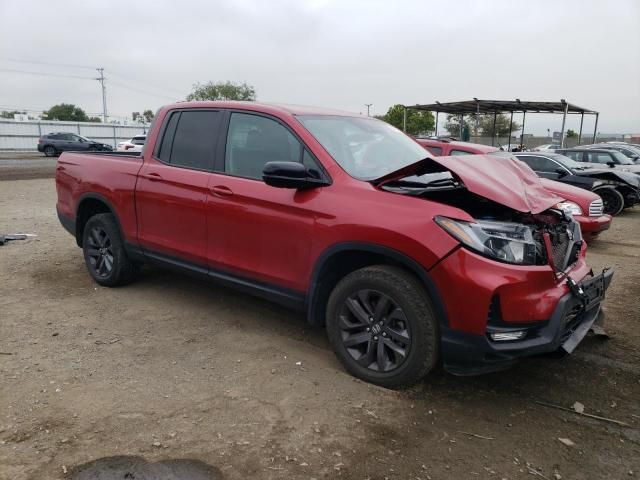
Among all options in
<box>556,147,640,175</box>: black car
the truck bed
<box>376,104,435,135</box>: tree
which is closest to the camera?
the truck bed

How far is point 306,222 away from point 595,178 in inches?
431

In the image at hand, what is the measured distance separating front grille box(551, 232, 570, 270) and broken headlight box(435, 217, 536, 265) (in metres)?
0.38

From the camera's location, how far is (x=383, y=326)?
10.8 ft

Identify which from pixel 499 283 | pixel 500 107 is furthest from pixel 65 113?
pixel 499 283

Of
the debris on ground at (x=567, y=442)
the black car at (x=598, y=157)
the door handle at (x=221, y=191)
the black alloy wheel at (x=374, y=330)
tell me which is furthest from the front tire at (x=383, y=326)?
the black car at (x=598, y=157)

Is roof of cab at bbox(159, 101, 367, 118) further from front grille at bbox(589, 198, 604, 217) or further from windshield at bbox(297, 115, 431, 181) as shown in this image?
front grille at bbox(589, 198, 604, 217)

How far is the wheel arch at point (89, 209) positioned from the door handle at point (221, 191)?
1.49m

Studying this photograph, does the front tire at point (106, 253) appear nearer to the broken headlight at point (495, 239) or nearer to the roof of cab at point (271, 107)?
the roof of cab at point (271, 107)

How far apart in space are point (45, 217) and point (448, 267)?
28.7 feet

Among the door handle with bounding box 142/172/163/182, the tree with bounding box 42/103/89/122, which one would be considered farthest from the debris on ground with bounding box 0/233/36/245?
the tree with bounding box 42/103/89/122

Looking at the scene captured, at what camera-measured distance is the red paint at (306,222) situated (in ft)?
9.63

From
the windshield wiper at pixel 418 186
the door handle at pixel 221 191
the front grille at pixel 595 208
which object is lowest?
the front grille at pixel 595 208

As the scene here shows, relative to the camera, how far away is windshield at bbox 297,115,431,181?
370 cm

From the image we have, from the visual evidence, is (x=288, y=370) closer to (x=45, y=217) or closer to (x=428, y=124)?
(x=45, y=217)
